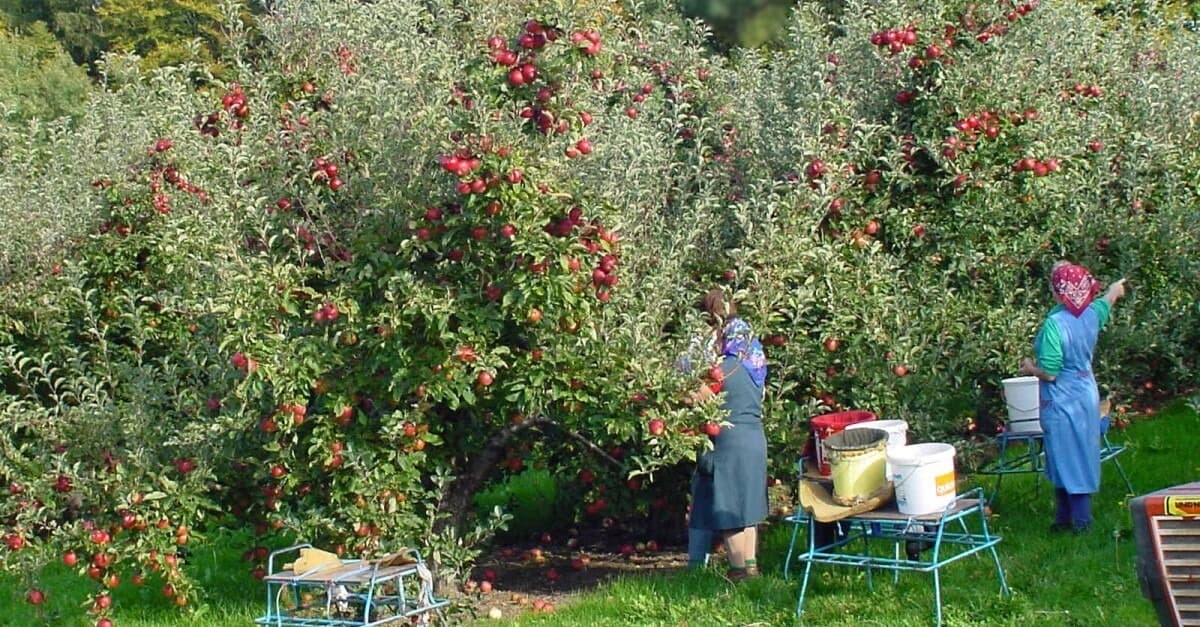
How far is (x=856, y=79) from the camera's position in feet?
26.8

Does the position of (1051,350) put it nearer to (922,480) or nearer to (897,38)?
(922,480)

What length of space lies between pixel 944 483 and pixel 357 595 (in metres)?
2.70

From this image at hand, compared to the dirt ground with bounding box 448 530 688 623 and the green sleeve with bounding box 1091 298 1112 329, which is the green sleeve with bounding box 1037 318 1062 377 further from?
the dirt ground with bounding box 448 530 688 623

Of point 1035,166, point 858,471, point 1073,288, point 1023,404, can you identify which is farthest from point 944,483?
point 1035,166

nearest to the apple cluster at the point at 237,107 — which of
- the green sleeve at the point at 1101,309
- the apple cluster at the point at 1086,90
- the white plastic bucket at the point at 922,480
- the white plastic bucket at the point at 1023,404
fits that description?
the white plastic bucket at the point at 922,480

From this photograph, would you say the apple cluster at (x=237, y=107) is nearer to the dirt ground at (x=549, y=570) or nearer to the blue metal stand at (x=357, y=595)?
the blue metal stand at (x=357, y=595)

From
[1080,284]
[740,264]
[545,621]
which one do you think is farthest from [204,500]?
[1080,284]

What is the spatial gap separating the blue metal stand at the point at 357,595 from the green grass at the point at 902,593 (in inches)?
22.6

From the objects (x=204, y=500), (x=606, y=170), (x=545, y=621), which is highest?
(x=606, y=170)

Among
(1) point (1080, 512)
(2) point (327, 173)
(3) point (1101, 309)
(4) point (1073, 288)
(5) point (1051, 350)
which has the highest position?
(2) point (327, 173)

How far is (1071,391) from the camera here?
7.24 metres

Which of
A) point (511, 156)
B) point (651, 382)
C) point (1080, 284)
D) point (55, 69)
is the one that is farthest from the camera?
point (55, 69)

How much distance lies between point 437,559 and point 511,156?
2.25 metres

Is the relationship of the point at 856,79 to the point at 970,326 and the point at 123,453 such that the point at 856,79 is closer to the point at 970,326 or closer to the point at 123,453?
the point at 970,326
